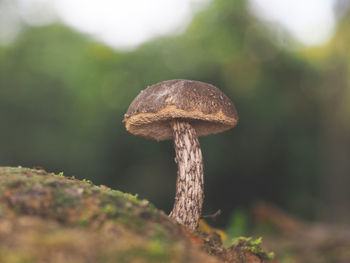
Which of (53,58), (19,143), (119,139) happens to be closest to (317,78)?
(119,139)

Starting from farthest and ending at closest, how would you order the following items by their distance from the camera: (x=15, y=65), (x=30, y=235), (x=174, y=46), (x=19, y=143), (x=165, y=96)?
1. (x=174, y=46)
2. (x=15, y=65)
3. (x=19, y=143)
4. (x=165, y=96)
5. (x=30, y=235)

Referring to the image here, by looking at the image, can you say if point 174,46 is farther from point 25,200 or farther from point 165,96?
point 25,200

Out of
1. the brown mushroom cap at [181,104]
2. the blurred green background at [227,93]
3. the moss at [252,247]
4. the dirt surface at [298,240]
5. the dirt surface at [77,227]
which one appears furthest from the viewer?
the blurred green background at [227,93]

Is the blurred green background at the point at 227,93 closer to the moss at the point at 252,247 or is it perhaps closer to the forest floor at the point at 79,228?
the moss at the point at 252,247

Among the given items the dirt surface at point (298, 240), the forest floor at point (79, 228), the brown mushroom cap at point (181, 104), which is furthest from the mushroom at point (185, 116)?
the dirt surface at point (298, 240)

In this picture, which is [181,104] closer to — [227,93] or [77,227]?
[77,227]

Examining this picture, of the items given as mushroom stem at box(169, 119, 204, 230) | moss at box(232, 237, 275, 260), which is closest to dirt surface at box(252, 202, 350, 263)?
moss at box(232, 237, 275, 260)

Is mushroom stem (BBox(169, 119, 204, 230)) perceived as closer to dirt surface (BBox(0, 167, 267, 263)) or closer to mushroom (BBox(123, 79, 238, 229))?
mushroom (BBox(123, 79, 238, 229))
